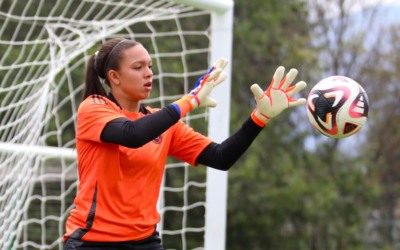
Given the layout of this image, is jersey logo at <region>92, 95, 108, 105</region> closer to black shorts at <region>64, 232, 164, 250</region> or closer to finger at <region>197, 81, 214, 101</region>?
finger at <region>197, 81, 214, 101</region>

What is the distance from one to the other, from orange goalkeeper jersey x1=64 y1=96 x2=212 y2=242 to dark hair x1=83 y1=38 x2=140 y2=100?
0.14 m

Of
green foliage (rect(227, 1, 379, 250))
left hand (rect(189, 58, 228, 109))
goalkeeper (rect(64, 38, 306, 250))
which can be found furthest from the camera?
green foliage (rect(227, 1, 379, 250))

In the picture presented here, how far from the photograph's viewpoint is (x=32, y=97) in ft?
14.4

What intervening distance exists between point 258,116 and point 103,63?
2.79ft

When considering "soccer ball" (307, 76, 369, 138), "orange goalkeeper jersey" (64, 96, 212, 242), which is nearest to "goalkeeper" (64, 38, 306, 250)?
"orange goalkeeper jersey" (64, 96, 212, 242)

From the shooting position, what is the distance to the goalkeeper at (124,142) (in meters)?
2.46

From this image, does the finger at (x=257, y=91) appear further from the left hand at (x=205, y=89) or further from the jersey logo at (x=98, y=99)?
the jersey logo at (x=98, y=99)

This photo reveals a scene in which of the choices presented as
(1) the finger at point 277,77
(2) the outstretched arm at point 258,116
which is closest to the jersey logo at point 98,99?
(2) the outstretched arm at point 258,116

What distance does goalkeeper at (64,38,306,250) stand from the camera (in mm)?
2463

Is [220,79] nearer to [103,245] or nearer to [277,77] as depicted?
[277,77]

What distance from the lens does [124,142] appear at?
2.39 m

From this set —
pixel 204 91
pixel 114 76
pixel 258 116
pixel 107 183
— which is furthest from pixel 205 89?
pixel 107 183

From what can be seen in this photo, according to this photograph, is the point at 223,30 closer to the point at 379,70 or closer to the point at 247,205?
the point at 247,205

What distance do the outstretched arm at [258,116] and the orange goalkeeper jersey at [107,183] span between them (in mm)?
400
